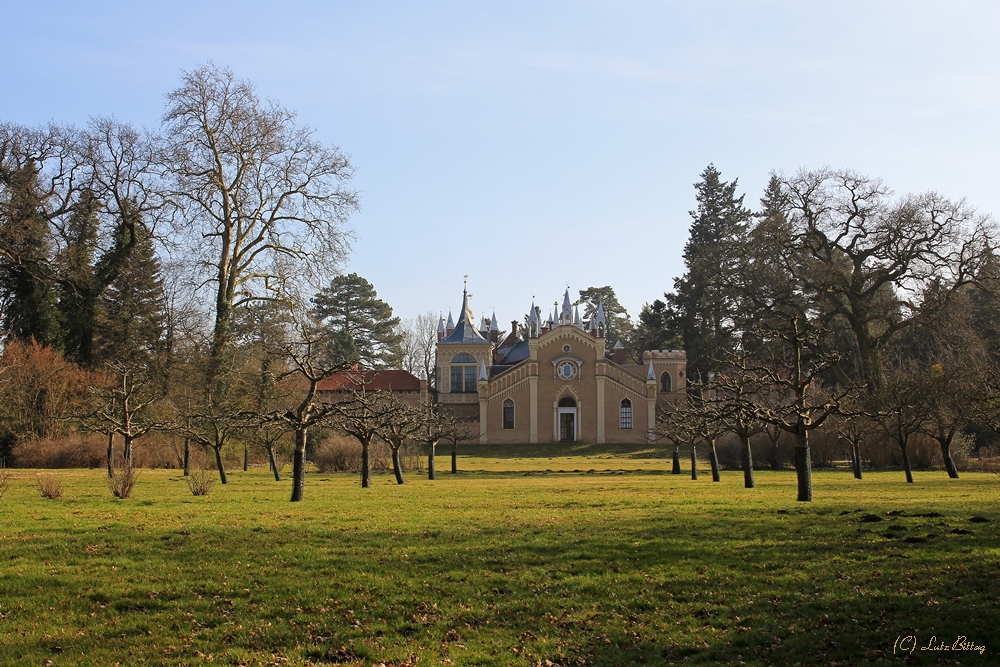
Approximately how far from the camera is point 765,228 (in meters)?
53.1

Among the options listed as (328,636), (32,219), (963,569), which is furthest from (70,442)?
(963,569)

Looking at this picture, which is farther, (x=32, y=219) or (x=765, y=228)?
(x=765, y=228)

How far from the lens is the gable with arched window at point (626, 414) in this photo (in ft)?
244

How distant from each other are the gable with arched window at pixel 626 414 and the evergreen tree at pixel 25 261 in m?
44.5

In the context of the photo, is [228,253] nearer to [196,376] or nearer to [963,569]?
[196,376]

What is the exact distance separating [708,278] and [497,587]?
57975 millimetres

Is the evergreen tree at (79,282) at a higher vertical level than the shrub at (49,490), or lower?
higher

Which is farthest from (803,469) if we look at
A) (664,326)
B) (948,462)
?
(664,326)

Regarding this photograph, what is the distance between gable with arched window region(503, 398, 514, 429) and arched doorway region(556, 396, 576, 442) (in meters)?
3.96

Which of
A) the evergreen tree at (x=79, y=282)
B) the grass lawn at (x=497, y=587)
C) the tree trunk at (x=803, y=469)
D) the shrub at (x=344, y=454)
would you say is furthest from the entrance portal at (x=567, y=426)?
the grass lawn at (x=497, y=587)

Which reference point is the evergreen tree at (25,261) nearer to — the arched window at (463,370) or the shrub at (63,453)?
the shrub at (63,453)

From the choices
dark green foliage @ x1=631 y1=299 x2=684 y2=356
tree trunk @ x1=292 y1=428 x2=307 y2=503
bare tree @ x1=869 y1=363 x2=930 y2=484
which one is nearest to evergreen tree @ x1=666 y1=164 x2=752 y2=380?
dark green foliage @ x1=631 y1=299 x2=684 y2=356

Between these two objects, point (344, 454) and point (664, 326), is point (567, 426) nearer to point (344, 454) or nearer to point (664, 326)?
point (664, 326)

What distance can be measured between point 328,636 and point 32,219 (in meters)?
40.0
